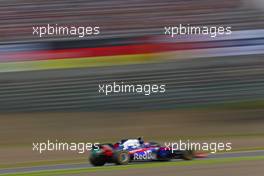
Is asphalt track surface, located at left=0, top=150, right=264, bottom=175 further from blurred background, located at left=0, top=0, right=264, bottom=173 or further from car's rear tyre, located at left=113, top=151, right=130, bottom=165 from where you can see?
blurred background, located at left=0, top=0, right=264, bottom=173

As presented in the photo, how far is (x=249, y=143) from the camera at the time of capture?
42.0 ft

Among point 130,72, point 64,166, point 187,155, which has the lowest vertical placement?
point 64,166

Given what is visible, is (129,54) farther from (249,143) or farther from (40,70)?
(249,143)

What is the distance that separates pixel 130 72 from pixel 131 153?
7507 millimetres

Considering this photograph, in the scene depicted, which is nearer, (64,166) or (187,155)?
(187,155)

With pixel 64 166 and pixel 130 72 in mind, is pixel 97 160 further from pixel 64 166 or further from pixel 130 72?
pixel 130 72

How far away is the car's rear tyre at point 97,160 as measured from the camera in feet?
29.7

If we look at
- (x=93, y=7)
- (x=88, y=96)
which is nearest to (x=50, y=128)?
(x=88, y=96)

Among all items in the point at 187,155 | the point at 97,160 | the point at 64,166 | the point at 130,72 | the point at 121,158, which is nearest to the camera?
the point at 97,160

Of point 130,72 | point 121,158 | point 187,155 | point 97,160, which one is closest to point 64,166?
point 97,160

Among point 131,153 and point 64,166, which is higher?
point 131,153

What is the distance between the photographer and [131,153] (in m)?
9.34

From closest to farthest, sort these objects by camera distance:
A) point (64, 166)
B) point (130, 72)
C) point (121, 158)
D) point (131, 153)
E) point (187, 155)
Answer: point (121, 158) < point (131, 153) < point (187, 155) < point (64, 166) < point (130, 72)

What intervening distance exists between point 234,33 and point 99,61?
3.86m
